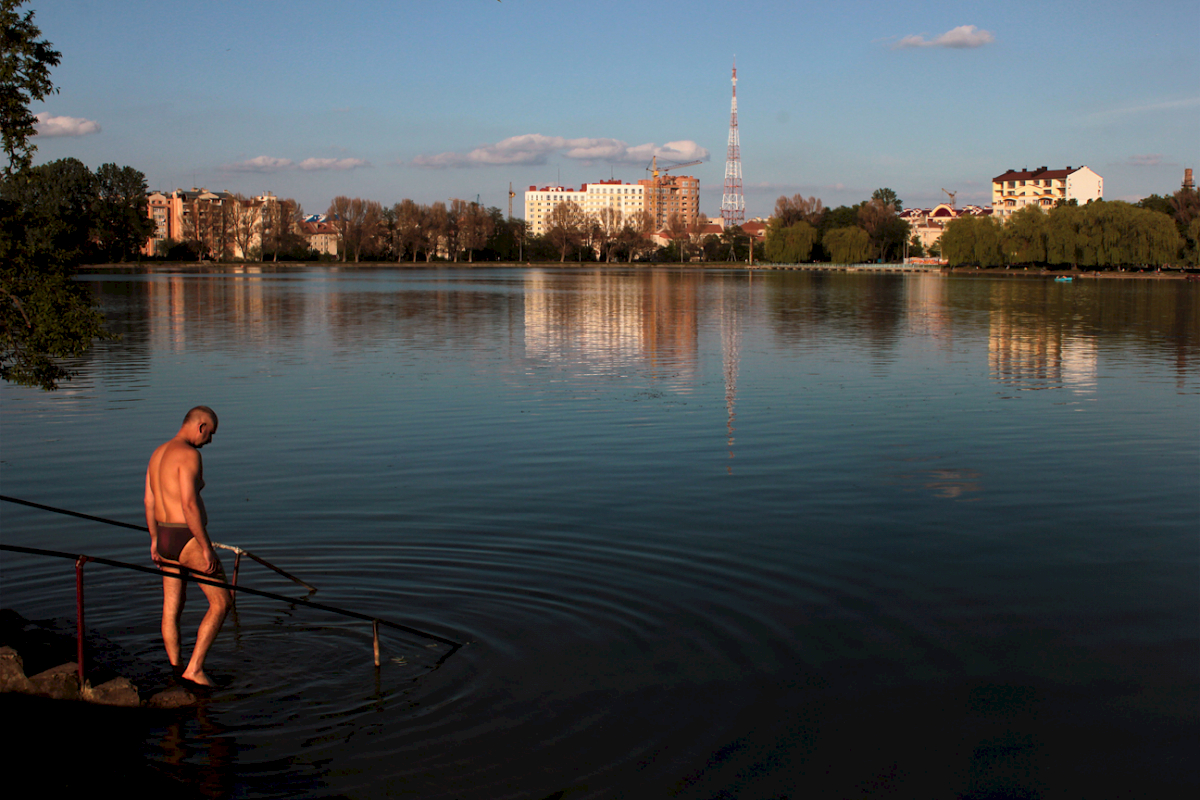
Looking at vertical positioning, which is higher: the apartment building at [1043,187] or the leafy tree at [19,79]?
the apartment building at [1043,187]

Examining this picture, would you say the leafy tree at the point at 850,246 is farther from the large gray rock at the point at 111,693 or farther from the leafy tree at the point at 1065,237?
the large gray rock at the point at 111,693

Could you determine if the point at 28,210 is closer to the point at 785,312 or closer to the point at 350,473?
the point at 350,473

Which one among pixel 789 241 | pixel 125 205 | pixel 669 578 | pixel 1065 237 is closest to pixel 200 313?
pixel 669 578

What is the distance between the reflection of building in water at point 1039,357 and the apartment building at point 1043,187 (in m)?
143

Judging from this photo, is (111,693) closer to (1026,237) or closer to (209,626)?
(209,626)

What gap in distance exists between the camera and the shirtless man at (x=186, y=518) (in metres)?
6.33

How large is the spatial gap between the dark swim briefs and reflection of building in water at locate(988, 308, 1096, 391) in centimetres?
1919

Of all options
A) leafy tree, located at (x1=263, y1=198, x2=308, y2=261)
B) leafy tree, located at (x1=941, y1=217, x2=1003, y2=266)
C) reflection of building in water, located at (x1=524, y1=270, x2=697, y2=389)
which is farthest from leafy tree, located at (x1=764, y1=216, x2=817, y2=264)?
reflection of building in water, located at (x1=524, y1=270, x2=697, y2=389)

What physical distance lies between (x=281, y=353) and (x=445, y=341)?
5518mm

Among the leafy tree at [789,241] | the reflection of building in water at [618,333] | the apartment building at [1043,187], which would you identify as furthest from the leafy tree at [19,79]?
the apartment building at [1043,187]

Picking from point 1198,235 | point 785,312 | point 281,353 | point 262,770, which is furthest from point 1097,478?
point 1198,235

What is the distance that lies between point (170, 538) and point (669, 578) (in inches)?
171

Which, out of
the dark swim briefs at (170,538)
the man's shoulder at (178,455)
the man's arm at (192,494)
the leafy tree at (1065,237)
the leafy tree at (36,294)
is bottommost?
the dark swim briefs at (170,538)

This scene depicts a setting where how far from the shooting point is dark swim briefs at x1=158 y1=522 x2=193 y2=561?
6.47 meters
